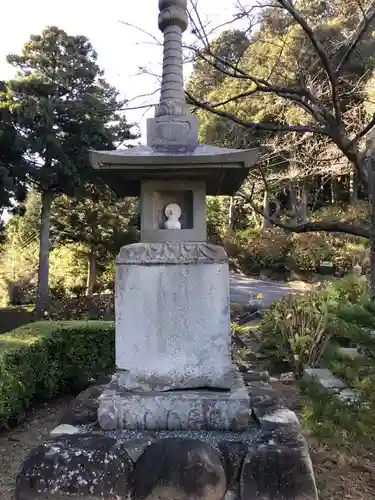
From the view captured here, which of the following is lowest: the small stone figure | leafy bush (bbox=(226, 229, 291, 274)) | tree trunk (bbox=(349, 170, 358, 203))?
the small stone figure

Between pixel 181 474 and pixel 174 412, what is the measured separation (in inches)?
24.7

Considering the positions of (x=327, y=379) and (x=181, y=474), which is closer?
(x=181, y=474)

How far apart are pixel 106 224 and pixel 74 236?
51.7 inches

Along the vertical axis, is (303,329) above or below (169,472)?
above

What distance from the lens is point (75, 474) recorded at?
2762mm

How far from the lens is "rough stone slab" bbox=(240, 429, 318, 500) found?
2732mm

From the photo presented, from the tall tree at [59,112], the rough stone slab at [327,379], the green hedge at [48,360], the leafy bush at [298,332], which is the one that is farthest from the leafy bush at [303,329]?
the tall tree at [59,112]

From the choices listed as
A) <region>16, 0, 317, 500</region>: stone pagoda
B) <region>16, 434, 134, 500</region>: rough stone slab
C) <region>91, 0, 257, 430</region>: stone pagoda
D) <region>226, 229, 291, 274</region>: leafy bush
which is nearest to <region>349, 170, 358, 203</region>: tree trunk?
<region>226, 229, 291, 274</region>: leafy bush

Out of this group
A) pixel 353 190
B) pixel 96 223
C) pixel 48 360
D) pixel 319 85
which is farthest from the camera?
pixel 353 190

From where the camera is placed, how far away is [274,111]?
13305 mm

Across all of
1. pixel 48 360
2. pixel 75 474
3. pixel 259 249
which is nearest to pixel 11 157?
pixel 48 360

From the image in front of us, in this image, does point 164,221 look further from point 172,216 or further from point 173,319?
point 173,319

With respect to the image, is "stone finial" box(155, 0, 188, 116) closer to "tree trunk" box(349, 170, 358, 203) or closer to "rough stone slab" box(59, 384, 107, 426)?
"rough stone slab" box(59, 384, 107, 426)

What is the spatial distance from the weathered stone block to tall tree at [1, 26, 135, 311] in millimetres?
9179
